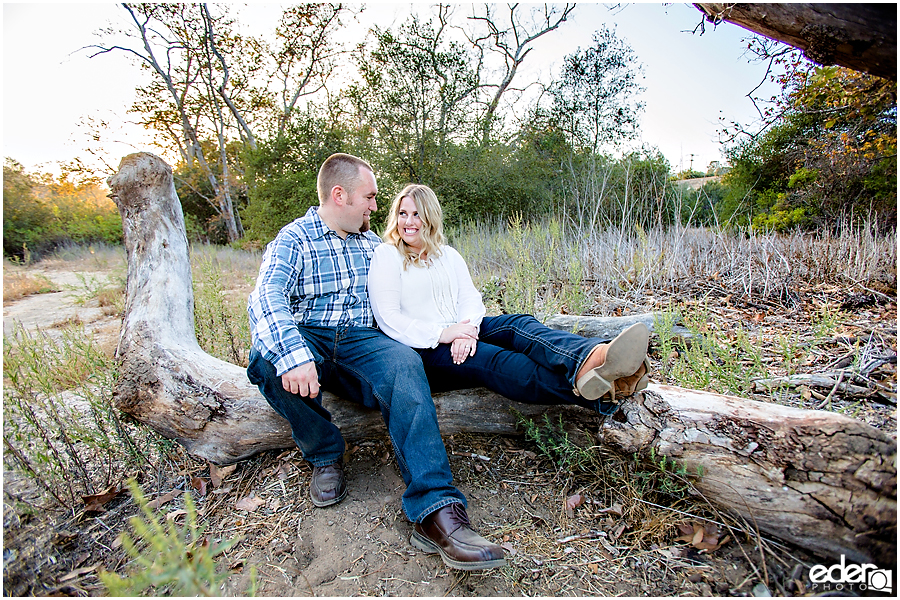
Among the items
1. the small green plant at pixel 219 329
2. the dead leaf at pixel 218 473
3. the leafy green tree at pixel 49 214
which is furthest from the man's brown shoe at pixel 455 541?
the leafy green tree at pixel 49 214

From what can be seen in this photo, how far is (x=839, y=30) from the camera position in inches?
65.5

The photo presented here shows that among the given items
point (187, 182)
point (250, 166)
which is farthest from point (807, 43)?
point (187, 182)

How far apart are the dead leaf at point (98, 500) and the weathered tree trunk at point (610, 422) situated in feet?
1.05

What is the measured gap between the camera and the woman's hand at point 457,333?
2.14 m

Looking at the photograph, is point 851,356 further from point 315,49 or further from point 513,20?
point 315,49

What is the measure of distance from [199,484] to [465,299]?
162cm

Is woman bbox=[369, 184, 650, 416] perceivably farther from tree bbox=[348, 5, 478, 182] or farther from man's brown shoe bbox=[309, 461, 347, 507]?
tree bbox=[348, 5, 478, 182]

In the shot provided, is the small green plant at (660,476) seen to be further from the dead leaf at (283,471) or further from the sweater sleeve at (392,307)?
the dead leaf at (283,471)

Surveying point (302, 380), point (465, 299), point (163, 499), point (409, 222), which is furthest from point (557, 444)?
point (163, 499)

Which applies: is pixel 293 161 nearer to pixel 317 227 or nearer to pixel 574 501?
pixel 317 227

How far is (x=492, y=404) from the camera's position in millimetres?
2195

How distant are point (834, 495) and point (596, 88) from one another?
12.7 m

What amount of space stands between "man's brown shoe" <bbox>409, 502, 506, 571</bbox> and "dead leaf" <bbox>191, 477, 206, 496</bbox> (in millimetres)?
1097

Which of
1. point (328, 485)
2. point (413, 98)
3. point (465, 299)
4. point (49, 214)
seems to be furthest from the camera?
point (49, 214)
